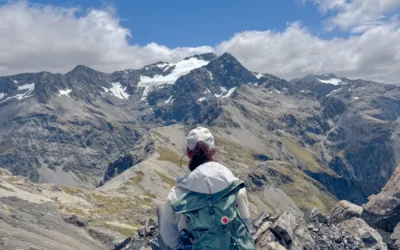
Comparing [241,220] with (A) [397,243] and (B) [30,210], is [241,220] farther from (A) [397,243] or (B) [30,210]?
(B) [30,210]

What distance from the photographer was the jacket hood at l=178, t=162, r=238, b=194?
9445 millimetres

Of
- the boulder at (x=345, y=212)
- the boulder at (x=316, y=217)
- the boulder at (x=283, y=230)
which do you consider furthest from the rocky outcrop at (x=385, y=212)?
the boulder at (x=283, y=230)

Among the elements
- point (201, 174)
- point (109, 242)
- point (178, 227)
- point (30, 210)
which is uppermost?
point (201, 174)

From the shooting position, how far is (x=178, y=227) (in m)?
9.55

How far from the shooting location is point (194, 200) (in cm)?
943

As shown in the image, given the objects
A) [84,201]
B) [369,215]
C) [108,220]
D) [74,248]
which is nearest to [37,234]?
[74,248]

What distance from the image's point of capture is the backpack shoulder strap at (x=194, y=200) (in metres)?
9.37

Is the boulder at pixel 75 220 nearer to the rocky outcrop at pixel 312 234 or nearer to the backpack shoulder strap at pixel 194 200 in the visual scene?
the rocky outcrop at pixel 312 234

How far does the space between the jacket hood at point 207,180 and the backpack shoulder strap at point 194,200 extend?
0.10 metres

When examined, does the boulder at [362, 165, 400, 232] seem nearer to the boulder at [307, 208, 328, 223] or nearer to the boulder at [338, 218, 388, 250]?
the boulder at [338, 218, 388, 250]

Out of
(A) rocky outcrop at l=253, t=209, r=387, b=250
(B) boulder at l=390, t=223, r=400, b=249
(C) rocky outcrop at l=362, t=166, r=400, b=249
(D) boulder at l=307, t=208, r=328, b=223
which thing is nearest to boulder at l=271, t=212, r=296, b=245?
(A) rocky outcrop at l=253, t=209, r=387, b=250

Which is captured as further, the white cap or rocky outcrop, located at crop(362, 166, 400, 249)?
rocky outcrop, located at crop(362, 166, 400, 249)

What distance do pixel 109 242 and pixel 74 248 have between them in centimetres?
1752

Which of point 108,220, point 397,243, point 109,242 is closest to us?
point 397,243
